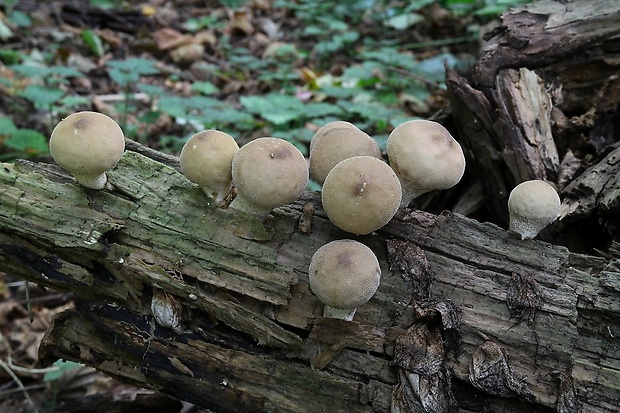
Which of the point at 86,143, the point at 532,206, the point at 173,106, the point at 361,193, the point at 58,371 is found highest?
the point at 86,143

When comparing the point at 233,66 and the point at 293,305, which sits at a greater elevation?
the point at 293,305

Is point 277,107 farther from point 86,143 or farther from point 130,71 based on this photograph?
point 86,143

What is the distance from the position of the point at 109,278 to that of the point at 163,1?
865 cm

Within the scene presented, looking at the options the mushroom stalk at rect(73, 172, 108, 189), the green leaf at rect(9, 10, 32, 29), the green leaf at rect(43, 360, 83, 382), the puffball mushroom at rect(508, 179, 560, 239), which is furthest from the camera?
the green leaf at rect(9, 10, 32, 29)

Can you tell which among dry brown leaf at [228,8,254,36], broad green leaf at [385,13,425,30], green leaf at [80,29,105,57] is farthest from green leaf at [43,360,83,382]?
dry brown leaf at [228,8,254,36]

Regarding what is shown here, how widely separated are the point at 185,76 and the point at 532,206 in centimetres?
548

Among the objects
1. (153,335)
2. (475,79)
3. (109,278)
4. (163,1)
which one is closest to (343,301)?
(153,335)

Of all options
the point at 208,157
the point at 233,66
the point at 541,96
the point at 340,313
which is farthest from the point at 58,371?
the point at 233,66

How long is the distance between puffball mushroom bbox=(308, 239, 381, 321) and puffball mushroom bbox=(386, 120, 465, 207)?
364 mm

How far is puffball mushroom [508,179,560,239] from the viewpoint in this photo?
2096mm

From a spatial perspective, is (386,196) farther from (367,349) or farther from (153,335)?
(153,335)

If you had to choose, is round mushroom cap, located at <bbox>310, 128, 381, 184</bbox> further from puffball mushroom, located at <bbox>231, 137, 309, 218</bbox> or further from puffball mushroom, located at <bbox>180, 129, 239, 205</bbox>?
puffball mushroom, located at <bbox>180, 129, 239, 205</bbox>

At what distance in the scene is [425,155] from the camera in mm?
2035

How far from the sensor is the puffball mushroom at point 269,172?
197cm
